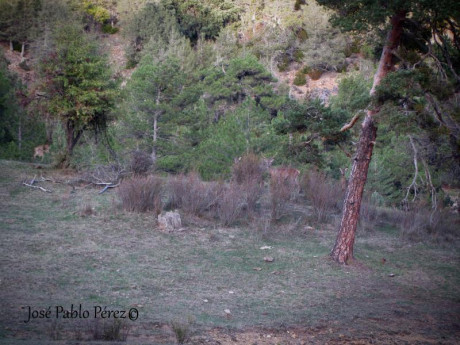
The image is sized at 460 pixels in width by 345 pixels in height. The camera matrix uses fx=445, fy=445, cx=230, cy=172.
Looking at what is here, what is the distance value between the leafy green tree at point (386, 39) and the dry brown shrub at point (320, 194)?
351 centimetres

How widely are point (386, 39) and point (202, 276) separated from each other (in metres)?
5.16

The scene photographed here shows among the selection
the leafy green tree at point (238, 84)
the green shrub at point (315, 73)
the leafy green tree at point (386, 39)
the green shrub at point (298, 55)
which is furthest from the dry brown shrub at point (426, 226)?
the green shrub at point (298, 55)

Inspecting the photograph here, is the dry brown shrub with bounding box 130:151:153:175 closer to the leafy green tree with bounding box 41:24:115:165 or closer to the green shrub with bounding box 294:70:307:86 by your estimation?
the leafy green tree with bounding box 41:24:115:165

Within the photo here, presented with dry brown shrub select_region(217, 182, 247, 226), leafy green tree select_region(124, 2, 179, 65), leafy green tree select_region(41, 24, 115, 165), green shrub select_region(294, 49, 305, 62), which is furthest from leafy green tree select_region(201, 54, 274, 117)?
leafy green tree select_region(124, 2, 179, 65)

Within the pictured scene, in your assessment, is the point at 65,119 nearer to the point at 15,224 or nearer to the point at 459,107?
the point at 15,224

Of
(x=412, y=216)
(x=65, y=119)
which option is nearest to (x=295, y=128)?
(x=412, y=216)

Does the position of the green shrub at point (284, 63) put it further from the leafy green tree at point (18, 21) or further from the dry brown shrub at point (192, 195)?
the dry brown shrub at point (192, 195)

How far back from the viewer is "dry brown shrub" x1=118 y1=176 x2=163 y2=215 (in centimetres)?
1046

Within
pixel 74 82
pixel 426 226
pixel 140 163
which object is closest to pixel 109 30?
pixel 74 82

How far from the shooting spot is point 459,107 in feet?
22.6

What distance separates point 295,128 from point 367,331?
4109 millimetres

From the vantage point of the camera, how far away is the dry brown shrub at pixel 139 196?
10.5 m

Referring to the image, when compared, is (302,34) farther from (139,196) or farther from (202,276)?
(202,276)

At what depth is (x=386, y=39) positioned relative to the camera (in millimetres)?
7773
